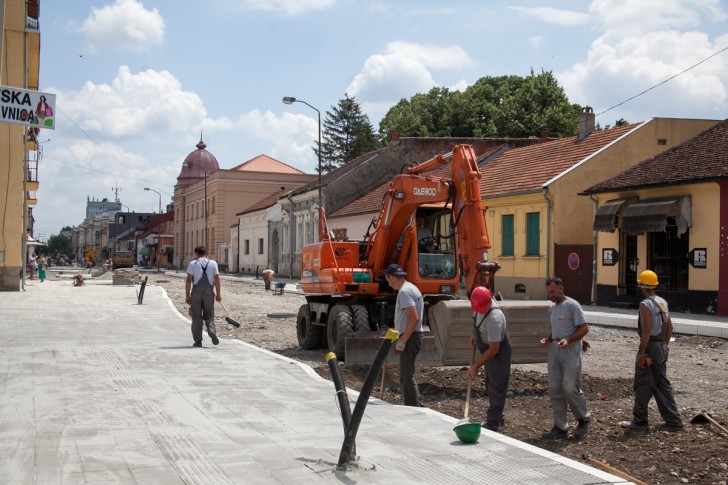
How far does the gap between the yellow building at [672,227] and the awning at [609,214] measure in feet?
0.11

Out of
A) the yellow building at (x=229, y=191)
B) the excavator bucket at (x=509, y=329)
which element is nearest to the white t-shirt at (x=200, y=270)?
the excavator bucket at (x=509, y=329)

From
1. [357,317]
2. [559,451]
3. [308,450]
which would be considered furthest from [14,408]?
[357,317]

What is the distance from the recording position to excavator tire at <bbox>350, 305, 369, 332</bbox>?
13.5m

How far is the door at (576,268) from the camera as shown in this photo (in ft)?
92.5

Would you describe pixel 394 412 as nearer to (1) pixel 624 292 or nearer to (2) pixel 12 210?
(1) pixel 624 292

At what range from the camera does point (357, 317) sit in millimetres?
13594

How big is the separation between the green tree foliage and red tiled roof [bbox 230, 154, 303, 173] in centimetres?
1315

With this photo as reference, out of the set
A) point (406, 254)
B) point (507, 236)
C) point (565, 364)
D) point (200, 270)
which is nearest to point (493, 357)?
point (565, 364)

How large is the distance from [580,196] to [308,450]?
25008 millimetres

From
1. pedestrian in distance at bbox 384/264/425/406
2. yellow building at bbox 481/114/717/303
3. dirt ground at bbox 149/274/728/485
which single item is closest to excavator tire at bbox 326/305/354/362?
dirt ground at bbox 149/274/728/485

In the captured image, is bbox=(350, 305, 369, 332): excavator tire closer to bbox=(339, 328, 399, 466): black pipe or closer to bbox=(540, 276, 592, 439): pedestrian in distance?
bbox=(540, 276, 592, 439): pedestrian in distance

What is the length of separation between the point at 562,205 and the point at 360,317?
701 inches

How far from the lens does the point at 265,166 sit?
254ft

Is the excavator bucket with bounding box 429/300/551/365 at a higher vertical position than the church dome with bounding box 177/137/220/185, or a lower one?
lower
